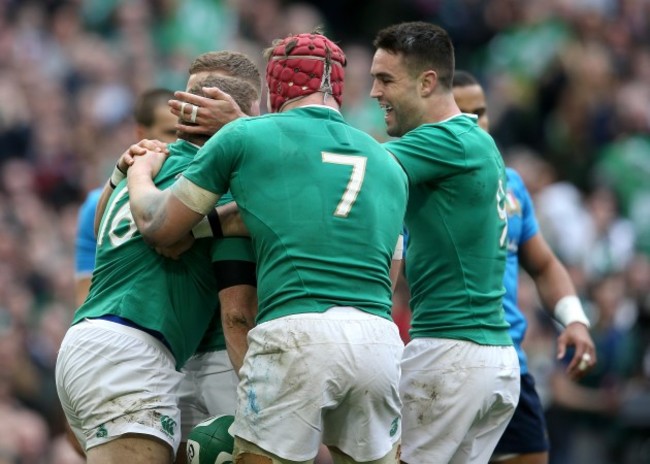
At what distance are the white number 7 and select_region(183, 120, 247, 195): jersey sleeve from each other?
364 millimetres

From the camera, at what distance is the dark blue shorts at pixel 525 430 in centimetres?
782

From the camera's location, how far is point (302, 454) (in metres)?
5.55

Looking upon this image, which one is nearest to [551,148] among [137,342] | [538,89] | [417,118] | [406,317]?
[538,89]

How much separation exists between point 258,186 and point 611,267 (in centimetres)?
848

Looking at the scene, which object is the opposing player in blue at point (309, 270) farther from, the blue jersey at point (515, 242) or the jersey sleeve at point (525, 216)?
the jersey sleeve at point (525, 216)

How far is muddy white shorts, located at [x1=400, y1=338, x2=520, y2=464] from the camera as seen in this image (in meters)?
6.40

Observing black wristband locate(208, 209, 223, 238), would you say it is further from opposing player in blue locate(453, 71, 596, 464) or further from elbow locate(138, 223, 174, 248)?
opposing player in blue locate(453, 71, 596, 464)

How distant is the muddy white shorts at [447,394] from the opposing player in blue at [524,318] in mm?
1248

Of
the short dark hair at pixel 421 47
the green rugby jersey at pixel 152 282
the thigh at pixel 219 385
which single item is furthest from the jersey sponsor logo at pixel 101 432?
the short dark hair at pixel 421 47

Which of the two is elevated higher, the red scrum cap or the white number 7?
the red scrum cap

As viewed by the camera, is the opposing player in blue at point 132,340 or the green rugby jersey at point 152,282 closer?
the opposing player in blue at point 132,340

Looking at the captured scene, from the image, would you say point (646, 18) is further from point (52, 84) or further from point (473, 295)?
point (473, 295)

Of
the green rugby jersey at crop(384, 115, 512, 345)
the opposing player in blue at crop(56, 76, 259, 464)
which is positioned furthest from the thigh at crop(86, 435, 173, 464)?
the green rugby jersey at crop(384, 115, 512, 345)

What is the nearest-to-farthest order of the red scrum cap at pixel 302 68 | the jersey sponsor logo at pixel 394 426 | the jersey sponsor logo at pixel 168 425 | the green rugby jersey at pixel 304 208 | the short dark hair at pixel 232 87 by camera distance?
the green rugby jersey at pixel 304 208 → the jersey sponsor logo at pixel 394 426 → the red scrum cap at pixel 302 68 → the jersey sponsor logo at pixel 168 425 → the short dark hair at pixel 232 87
